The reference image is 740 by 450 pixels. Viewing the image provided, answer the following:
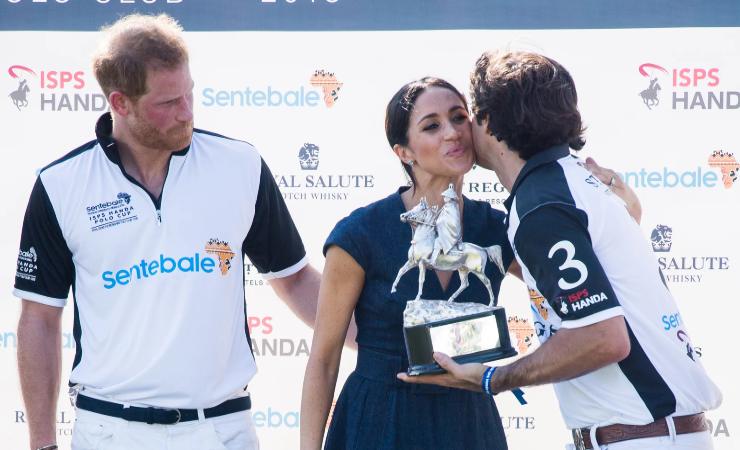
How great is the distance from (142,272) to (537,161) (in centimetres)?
111

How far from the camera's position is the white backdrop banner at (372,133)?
4.34 m

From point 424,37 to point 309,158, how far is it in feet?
2.61

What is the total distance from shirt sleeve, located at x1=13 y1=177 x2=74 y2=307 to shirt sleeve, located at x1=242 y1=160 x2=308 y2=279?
0.53 meters

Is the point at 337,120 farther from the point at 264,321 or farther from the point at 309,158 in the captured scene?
the point at 264,321

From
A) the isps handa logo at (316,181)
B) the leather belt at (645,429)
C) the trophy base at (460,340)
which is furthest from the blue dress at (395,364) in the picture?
the isps handa logo at (316,181)

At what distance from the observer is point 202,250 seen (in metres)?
2.60

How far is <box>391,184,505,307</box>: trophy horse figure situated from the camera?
2.36 m

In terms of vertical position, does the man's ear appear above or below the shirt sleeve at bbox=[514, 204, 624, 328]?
above

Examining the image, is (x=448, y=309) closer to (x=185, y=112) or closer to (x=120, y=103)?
(x=185, y=112)

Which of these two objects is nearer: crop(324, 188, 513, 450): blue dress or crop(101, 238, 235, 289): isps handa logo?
crop(324, 188, 513, 450): blue dress

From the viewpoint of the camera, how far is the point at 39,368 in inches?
104

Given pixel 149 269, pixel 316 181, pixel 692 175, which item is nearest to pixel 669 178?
pixel 692 175

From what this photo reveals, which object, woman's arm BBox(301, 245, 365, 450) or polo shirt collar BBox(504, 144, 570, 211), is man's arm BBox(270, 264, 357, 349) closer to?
woman's arm BBox(301, 245, 365, 450)

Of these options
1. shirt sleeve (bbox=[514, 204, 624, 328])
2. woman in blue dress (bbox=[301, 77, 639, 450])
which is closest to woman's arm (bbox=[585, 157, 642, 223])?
woman in blue dress (bbox=[301, 77, 639, 450])
